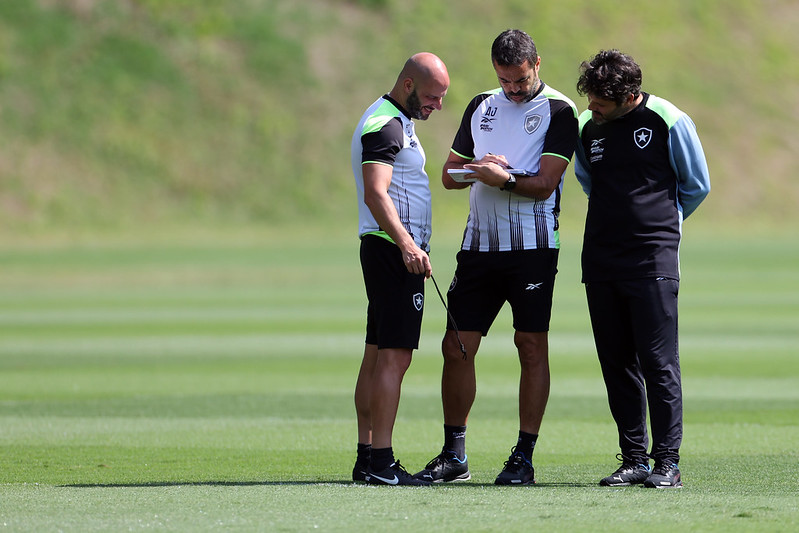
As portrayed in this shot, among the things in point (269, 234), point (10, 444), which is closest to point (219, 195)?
point (269, 234)

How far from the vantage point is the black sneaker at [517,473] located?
7801 millimetres

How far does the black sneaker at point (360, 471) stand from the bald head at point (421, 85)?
79.6 inches

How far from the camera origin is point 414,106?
25.9 ft

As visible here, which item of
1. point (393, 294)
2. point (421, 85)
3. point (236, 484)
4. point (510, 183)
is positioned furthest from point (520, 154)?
point (236, 484)

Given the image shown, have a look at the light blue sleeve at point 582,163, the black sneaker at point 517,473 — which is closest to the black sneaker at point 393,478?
the black sneaker at point 517,473

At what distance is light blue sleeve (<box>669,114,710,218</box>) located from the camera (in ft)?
25.2

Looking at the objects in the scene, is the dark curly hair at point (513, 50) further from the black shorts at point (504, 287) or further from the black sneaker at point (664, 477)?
the black sneaker at point (664, 477)

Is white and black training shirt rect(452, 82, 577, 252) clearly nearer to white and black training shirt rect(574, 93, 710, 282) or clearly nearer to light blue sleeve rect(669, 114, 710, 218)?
white and black training shirt rect(574, 93, 710, 282)

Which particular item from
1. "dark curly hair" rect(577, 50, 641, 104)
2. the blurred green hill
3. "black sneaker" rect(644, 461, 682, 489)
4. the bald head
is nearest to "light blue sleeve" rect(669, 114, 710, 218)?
"dark curly hair" rect(577, 50, 641, 104)

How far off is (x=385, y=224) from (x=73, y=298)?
78.0 ft

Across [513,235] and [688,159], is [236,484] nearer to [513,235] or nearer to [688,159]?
[513,235]

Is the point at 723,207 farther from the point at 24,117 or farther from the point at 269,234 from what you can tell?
the point at 24,117

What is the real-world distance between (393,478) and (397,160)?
5.81ft

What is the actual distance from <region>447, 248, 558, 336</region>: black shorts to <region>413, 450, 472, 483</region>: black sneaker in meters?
0.75
